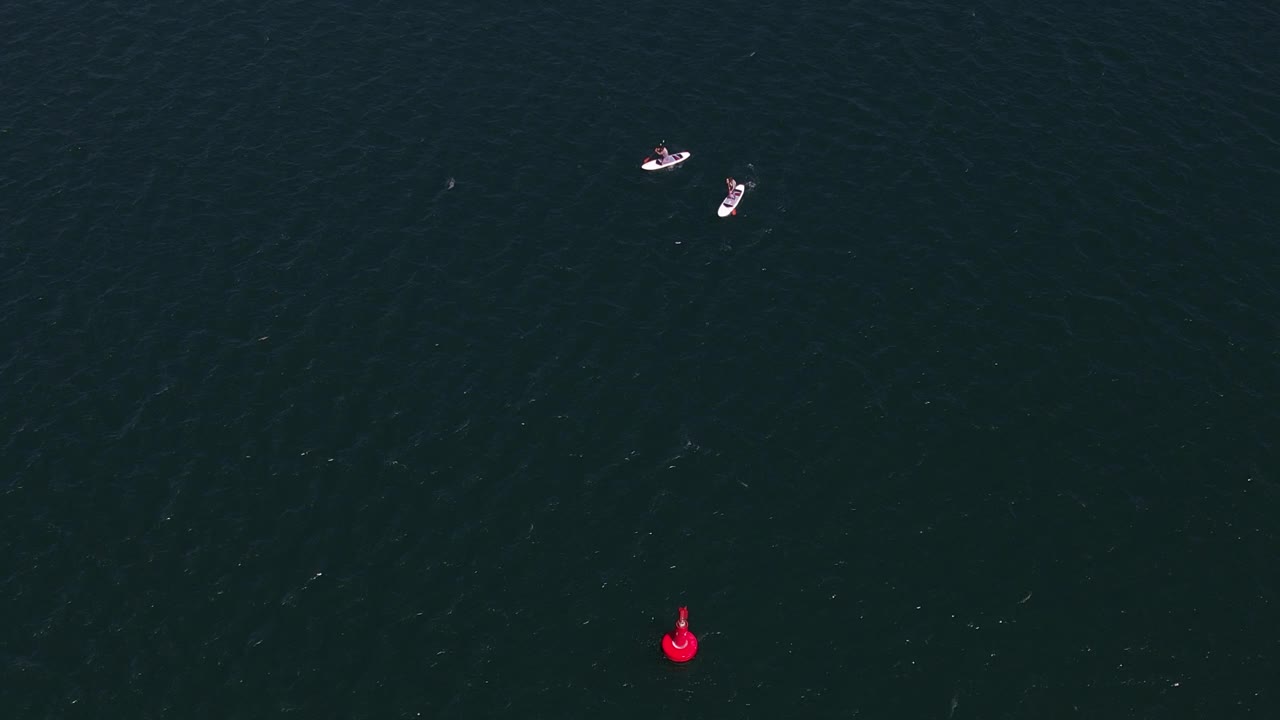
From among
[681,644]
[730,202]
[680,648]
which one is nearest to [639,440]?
[681,644]

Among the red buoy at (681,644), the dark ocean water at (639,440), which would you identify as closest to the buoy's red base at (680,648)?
the red buoy at (681,644)

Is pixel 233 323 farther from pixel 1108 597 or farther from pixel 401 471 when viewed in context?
pixel 1108 597

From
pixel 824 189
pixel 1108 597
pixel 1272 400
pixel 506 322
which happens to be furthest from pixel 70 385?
pixel 1272 400

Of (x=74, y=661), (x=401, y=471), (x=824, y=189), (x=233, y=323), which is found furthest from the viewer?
(x=824, y=189)

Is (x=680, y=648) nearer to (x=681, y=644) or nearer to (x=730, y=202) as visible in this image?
(x=681, y=644)

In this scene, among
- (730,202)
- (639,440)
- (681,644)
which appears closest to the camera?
(681,644)

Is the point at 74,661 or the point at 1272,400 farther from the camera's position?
the point at 1272,400
